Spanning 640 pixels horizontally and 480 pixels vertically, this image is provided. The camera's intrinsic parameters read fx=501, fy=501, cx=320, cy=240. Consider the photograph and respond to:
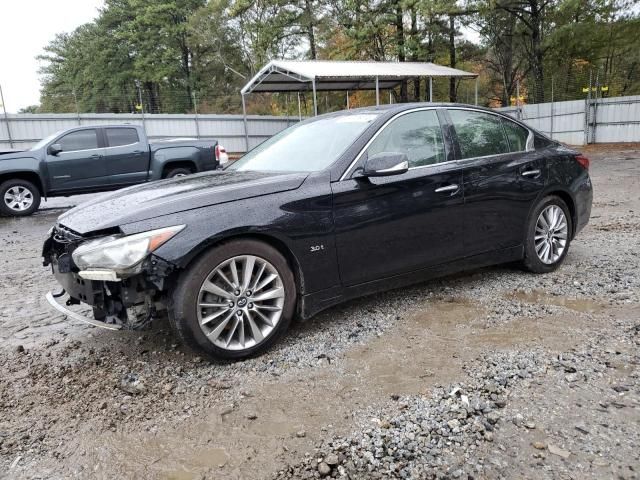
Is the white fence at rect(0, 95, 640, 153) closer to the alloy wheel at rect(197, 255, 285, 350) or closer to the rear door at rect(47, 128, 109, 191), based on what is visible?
the rear door at rect(47, 128, 109, 191)

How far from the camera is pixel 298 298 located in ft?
10.7

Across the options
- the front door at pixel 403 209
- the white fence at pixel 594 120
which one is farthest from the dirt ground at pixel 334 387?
the white fence at pixel 594 120

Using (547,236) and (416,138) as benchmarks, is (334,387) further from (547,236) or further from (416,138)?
(547,236)

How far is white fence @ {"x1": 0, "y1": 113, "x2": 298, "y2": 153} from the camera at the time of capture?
63.5 feet

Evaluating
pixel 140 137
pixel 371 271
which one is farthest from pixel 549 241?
pixel 140 137

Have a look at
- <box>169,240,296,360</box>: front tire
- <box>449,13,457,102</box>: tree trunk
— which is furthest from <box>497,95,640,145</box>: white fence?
<box>169,240,296,360</box>: front tire

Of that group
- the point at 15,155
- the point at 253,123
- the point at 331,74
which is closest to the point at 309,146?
the point at 15,155

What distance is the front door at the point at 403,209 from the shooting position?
11.1ft

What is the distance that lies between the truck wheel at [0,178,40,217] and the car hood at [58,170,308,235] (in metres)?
7.70

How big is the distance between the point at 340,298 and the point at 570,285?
2.14m

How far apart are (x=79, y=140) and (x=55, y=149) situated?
1.66ft

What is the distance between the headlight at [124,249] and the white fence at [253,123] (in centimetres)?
1643

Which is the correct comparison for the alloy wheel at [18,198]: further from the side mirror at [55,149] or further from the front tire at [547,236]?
the front tire at [547,236]

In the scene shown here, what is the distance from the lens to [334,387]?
2.76 metres
